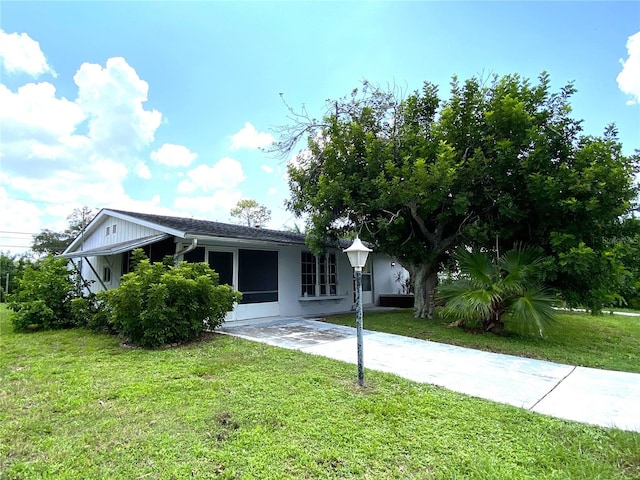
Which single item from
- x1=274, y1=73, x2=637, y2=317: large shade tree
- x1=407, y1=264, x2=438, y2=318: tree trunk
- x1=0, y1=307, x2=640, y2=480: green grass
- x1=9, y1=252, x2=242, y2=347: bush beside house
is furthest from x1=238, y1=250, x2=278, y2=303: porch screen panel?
x1=0, y1=307, x2=640, y2=480: green grass

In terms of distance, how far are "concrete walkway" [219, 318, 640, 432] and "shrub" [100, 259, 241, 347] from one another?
1.12 meters

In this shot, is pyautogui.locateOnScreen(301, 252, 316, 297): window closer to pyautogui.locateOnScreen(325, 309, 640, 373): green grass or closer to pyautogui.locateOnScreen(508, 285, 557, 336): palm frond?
pyautogui.locateOnScreen(325, 309, 640, 373): green grass

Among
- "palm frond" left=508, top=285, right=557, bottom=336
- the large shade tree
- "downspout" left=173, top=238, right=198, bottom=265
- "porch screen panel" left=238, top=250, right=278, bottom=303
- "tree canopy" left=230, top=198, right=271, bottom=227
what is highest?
"tree canopy" left=230, top=198, right=271, bottom=227

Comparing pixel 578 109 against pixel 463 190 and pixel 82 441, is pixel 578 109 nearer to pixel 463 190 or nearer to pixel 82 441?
pixel 463 190

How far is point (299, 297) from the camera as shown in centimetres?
1229

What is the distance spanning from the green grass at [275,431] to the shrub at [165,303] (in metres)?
1.67

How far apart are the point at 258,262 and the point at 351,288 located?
4.66 meters

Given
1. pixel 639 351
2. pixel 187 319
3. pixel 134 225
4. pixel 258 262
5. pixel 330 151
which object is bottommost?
pixel 639 351

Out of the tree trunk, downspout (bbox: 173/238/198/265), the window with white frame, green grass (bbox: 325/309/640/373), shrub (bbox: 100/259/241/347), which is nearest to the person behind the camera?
green grass (bbox: 325/309/640/373)

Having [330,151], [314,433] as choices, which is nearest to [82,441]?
[314,433]

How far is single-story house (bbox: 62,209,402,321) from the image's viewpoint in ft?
32.8

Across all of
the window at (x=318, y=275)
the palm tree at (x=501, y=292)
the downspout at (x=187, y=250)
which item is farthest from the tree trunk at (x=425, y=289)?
the downspout at (x=187, y=250)

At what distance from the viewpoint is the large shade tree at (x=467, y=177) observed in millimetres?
7621

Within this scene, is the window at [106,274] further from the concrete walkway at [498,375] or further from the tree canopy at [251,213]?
the tree canopy at [251,213]
